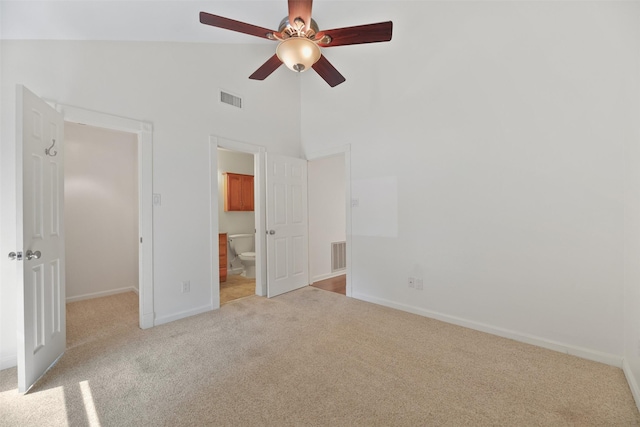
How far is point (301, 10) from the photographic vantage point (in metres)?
1.74

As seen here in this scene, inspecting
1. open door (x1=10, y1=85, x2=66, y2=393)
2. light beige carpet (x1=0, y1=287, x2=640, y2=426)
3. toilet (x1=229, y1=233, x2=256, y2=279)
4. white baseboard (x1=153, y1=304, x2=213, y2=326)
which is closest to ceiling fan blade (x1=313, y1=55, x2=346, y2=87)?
open door (x1=10, y1=85, x2=66, y2=393)

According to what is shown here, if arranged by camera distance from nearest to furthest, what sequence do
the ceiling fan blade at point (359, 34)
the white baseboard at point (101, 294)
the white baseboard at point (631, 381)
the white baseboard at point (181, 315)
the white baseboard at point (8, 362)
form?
1. the white baseboard at point (631, 381)
2. the ceiling fan blade at point (359, 34)
3. the white baseboard at point (8, 362)
4. the white baseboard at point (181, 315)
5. the white baseboard at point (101, 294)

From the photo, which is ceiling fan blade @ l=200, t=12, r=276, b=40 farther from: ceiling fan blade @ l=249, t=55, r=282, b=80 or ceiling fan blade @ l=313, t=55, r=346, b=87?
ceiling fan blade @ l=313, t=55, r=346, b=87

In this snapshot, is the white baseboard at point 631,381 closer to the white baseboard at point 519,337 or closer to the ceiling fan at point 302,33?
the white baseboard at point 519,337

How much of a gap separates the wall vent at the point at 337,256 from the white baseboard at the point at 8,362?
3858 millimetres

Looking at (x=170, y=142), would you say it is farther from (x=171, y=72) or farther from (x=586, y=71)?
(x=586, y=71)

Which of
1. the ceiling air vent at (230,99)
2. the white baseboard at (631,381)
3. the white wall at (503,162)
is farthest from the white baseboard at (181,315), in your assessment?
the white baseboard at (631,381)

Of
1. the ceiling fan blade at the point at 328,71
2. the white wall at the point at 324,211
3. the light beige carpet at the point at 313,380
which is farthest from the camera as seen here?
the white wall at the point at 324,211

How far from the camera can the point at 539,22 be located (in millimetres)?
2322

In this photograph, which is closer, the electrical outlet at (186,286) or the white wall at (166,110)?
the white wall at (166,110)

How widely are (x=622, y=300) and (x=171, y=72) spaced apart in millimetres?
4614

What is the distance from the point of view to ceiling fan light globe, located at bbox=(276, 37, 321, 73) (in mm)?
1882

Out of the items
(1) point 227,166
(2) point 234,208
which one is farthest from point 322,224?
(1) point 227,166

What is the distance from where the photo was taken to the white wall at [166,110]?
6.95 feet
